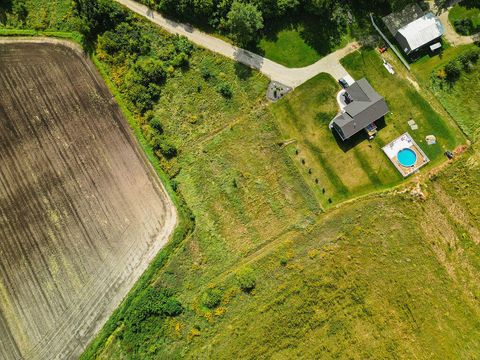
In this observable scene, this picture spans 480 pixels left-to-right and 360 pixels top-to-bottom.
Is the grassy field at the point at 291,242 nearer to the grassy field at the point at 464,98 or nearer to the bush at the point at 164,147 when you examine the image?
the bush at the point at 164,147

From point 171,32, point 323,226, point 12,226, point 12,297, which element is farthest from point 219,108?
point 12,297

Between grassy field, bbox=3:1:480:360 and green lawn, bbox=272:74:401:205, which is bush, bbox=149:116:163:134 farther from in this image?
Answer: green lawn, bbox=272:74:401:205

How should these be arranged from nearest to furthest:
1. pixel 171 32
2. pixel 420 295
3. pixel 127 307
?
pixel 420 295 → pixel 127 307 → pixel 171 32

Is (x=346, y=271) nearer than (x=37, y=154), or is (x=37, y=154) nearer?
(x=346, y=271)

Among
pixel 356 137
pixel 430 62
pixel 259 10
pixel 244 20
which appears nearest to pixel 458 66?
pixel 430 62

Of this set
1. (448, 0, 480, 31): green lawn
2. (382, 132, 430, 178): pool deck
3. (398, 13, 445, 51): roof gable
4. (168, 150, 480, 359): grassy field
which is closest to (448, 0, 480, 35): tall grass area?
(448, 0, 480, 31): green lawn

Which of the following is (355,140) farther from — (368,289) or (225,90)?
(368,289)

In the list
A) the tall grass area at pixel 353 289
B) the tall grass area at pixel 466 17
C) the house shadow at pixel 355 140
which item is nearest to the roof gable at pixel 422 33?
the tall grass area at pixel 466 17

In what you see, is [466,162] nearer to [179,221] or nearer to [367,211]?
[367,211]
